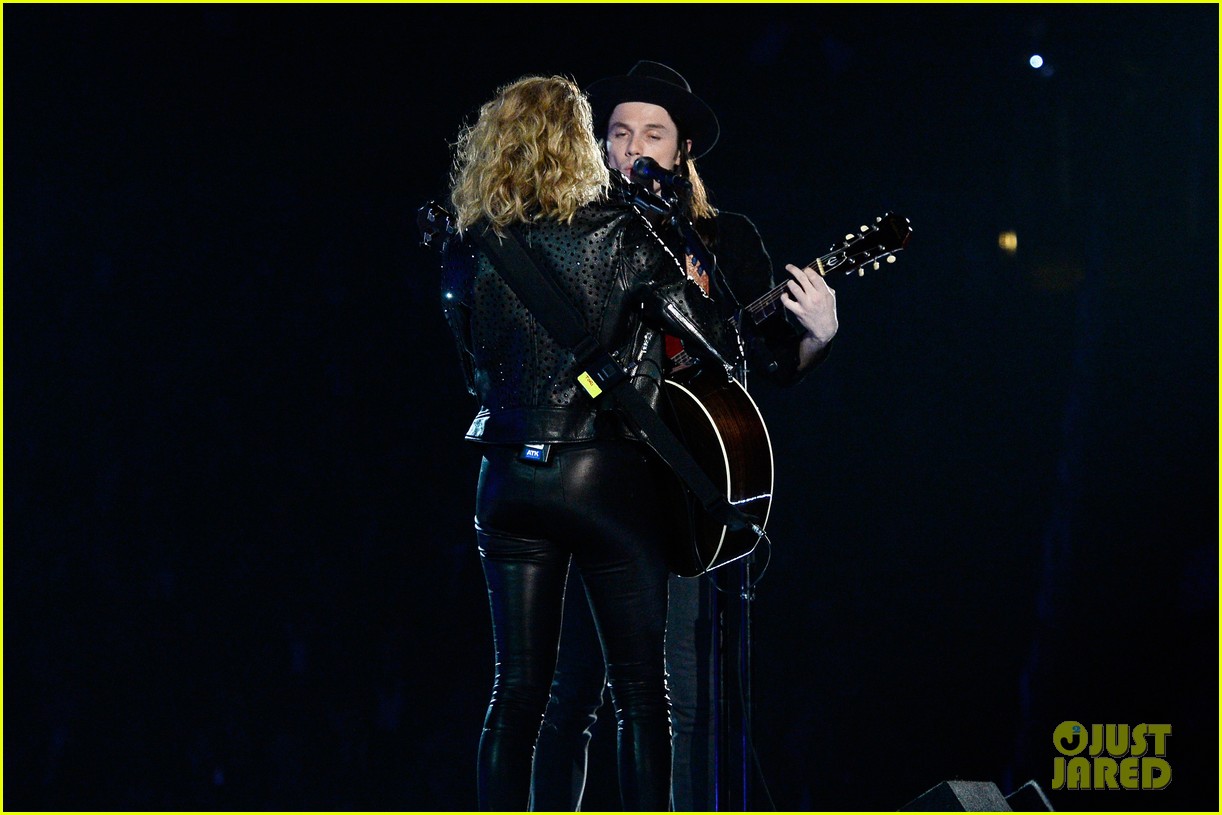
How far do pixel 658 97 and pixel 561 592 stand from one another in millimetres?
1597

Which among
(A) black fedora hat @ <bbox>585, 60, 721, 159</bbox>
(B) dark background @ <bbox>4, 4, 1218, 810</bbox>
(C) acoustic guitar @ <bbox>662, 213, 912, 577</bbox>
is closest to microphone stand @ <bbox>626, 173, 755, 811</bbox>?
(C) acoustic guitar @ <bbox>662, 213, 912, 577</bbox>

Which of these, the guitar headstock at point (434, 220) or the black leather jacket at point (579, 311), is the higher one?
the guitar headstock at point (434, 220)

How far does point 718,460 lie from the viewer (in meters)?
2.67

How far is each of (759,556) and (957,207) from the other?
1288 mm

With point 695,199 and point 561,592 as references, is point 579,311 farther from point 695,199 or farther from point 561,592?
point 695,199

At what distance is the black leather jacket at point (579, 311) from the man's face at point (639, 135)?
98 centimetres

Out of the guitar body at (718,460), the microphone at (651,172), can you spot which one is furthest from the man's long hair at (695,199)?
the guitar body at (718,460)

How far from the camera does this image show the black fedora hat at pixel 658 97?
3.47 m

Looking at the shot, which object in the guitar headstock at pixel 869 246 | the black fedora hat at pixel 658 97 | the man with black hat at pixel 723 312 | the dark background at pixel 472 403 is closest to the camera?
the man with black hat at pixel 723 312

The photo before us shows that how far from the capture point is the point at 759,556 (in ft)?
12.8

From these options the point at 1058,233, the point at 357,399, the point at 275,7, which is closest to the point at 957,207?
the point at 1058,233

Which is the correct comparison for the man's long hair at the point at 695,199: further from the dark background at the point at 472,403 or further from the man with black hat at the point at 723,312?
the dark background at the point at 472,403

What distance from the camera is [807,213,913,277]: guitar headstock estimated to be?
322cm

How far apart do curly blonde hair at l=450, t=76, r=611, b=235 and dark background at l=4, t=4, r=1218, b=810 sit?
1.54 m
